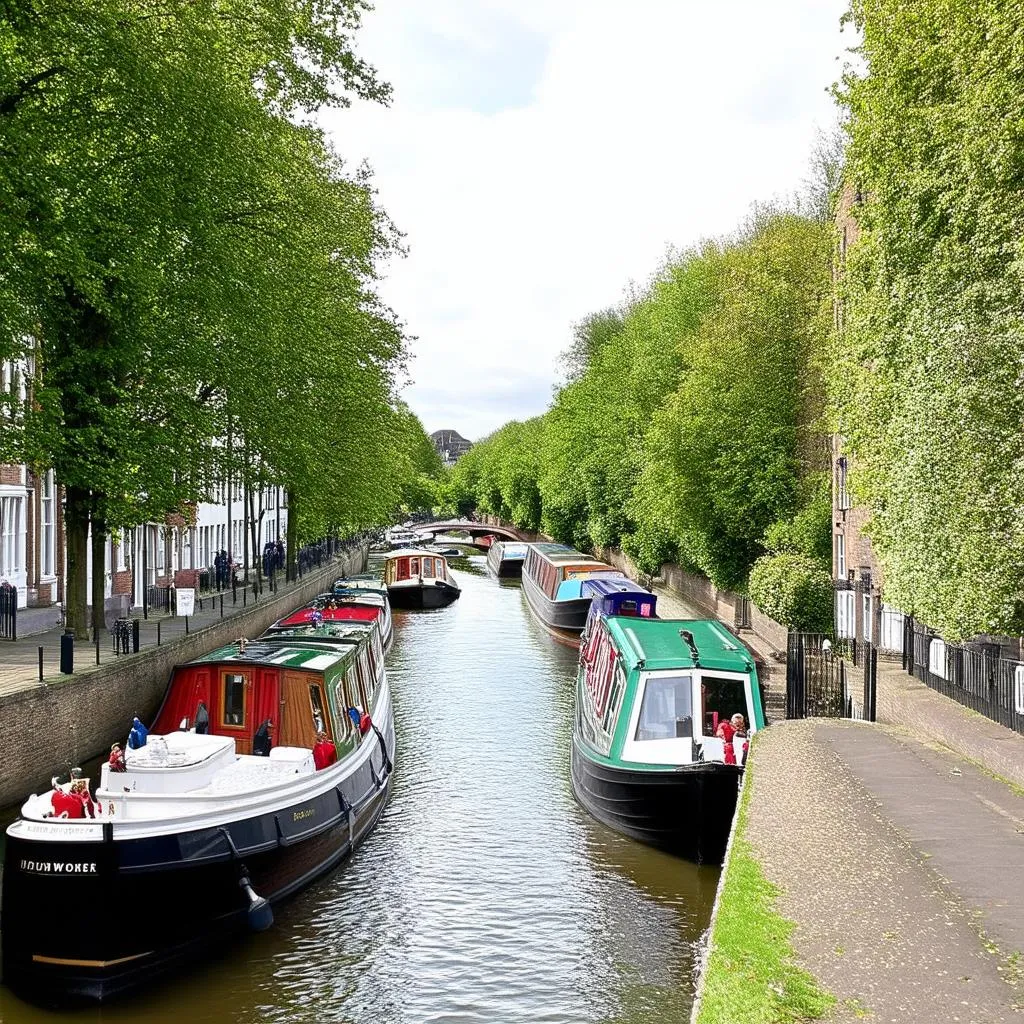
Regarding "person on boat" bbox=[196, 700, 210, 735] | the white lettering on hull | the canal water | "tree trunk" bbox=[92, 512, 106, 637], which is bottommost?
the canal water

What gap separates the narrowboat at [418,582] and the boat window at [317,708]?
124 feet

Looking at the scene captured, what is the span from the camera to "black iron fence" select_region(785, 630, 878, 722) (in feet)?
79.4

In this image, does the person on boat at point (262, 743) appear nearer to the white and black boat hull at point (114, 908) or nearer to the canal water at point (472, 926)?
the canal water at point (472, 926)

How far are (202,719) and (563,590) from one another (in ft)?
95.3

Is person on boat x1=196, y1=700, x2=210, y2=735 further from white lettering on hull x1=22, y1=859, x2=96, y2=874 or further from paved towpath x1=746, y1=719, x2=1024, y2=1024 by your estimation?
paved towpath x1=746, y1=719, x2=1024, y2=1024

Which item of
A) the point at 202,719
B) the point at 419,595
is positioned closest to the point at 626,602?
the point at 202,719

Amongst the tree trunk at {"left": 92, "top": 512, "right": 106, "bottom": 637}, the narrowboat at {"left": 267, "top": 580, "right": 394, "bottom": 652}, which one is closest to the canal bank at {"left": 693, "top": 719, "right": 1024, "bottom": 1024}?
the tree trunk at {"left": 92, "top": 512, "right": 106, "bottom": 637}

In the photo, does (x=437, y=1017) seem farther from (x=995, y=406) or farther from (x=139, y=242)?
(x=139, y=242)

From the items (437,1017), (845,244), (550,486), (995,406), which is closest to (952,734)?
(995,406)

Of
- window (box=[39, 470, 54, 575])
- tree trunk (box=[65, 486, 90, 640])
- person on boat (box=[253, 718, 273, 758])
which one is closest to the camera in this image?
person on boat (box=[253, 718, 273, 758])

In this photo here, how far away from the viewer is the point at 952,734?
60.7 feet

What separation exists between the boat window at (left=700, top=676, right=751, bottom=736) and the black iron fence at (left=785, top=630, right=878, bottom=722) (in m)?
4.76

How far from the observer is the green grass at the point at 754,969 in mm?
8086

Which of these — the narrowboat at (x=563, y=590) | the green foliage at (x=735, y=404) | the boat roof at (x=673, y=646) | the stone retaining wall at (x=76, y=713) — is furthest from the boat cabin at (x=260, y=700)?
the narrowboat at (x=563, y=590)
